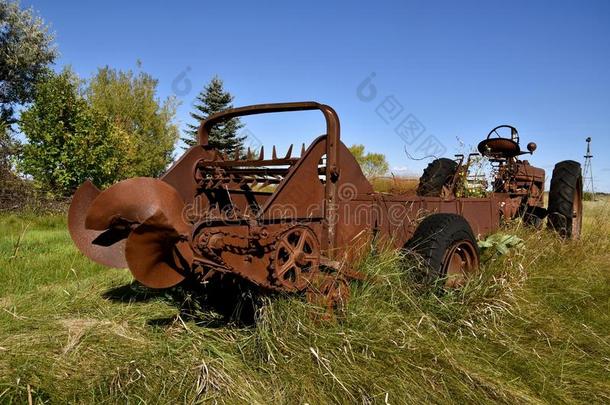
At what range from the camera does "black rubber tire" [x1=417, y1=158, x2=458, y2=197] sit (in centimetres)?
656

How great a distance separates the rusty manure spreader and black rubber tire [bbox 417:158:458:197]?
1.36 meters

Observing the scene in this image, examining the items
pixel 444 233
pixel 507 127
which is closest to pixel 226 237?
pixel 444 233

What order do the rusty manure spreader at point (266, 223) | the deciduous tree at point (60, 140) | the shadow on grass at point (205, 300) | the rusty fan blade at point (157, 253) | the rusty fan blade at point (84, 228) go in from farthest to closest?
the deciduous tree at point (60, 140) < the shadow on grass at point (205, 300) < the rusty fan blade at point (84, 228) < the rusty manure spreader at point (266, 223) < the rusty fan blade at point (157, 253)

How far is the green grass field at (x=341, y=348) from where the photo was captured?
8.32 feet

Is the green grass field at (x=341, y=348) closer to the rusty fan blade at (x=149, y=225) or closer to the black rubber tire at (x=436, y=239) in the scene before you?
the black rubber tire at (x=436, y=239)

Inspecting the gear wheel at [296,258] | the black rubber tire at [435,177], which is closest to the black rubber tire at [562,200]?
the black rubber tire at [435,177]

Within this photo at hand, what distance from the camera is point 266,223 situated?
9.58 feet

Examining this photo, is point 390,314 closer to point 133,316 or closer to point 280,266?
point 280,266

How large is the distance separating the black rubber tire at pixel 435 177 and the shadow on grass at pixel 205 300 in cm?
345

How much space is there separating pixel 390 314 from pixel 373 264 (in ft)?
1.78

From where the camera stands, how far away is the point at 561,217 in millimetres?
6598

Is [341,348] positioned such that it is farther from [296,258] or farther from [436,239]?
[436,239]

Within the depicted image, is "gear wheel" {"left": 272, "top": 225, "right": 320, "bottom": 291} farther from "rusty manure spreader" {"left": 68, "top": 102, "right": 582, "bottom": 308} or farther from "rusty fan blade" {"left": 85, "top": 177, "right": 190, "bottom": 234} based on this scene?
"rusty fan blade" {"left": 85, "top": 177, "right": 190, "bottom": 234}

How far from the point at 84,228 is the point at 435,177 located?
15.6 feet
